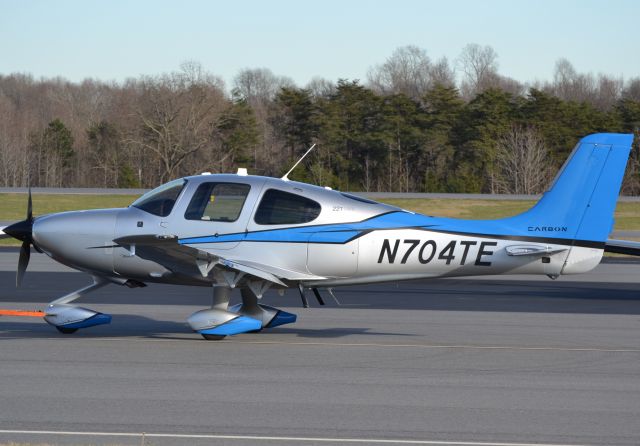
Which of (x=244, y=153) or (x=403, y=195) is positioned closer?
(x=403, y=195)

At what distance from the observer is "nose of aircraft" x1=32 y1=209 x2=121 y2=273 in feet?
39.6

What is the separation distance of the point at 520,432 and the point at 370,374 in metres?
2.60

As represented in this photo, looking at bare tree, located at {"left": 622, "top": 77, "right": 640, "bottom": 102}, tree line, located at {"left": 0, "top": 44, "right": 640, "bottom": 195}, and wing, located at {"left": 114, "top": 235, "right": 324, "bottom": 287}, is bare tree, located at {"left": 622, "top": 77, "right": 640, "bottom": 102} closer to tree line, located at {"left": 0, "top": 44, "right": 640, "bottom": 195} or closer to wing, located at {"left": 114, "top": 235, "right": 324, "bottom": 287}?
tree line, located at {"left": 0, "top": 44, "right": 640, "bottom": 195}

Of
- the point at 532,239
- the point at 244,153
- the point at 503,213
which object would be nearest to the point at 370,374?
the point at 532,239

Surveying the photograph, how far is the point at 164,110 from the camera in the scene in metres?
67.2

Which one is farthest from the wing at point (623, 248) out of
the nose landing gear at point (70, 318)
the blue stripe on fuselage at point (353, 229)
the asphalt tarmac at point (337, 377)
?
the nose landing gear at point (70, 318)

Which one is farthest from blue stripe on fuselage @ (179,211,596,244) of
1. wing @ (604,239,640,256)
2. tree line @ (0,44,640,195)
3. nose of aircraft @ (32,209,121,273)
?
tree line @ (0,44,640,195)

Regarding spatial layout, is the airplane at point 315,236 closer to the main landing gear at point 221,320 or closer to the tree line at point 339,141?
the main landing gear at point 221,320

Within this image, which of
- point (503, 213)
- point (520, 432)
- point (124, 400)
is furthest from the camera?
point (503, 213)

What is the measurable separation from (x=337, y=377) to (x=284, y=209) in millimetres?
3038

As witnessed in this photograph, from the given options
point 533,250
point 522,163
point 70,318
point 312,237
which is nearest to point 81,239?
point 70,318

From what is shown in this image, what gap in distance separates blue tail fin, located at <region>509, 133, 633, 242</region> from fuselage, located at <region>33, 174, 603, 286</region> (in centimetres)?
8

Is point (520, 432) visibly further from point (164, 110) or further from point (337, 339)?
A: point (164, 110)

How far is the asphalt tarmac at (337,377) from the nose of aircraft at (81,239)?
0.99m
